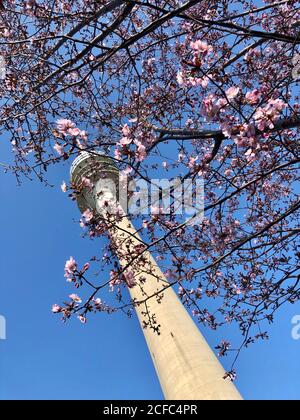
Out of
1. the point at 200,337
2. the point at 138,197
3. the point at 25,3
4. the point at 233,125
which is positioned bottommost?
the point at 233,125

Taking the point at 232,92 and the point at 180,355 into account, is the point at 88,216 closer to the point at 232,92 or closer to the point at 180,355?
the point at 232,92

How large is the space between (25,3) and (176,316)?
Answer: 32.4ft

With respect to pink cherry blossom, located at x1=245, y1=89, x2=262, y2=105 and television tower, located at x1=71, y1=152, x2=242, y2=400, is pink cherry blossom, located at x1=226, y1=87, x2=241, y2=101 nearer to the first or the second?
pink cherry blossom, located at x1=245, y1=89, x2=262, y2=105

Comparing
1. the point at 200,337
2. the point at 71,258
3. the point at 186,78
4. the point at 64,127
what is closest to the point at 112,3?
the point at 186,78

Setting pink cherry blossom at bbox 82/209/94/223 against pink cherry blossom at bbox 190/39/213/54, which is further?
pink cherry blossom at bbox 82/209/94/223

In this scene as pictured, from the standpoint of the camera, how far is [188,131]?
5.80 meters

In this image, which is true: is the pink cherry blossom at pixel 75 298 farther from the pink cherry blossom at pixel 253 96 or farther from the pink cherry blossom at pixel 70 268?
the pink cherry blossom at pixel 253 96

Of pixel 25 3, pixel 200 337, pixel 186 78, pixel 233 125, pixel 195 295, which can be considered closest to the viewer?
pixel 233 125

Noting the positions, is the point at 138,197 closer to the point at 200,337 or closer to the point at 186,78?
the point at 186,78

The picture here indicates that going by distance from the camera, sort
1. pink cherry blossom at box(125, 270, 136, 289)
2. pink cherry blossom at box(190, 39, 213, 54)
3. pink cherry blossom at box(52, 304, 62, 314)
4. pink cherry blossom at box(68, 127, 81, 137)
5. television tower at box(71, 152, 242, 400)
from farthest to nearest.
A: television tower at box(71, 152, 242, 400), pink cherry blossom at box(125, 270, 136, 289), pink cherry blossom at box(52, 304, 62, 314), pink cherry blossom at box(68, 127, 81, 137), pink cherry blossom at box(190, 39, 213, 54)

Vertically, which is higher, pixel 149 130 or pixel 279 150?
pixel 149 130

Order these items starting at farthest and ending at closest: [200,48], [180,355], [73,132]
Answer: [180,355]
[73,132]
[200,48]

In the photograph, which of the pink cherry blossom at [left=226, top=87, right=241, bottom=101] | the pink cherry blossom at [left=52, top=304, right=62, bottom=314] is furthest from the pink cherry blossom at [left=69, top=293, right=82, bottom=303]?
the pink cherry blossom at [left=226, top=87, right=241, bottom=101]

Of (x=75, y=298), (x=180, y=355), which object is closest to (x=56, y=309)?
(x=75, y=298)
